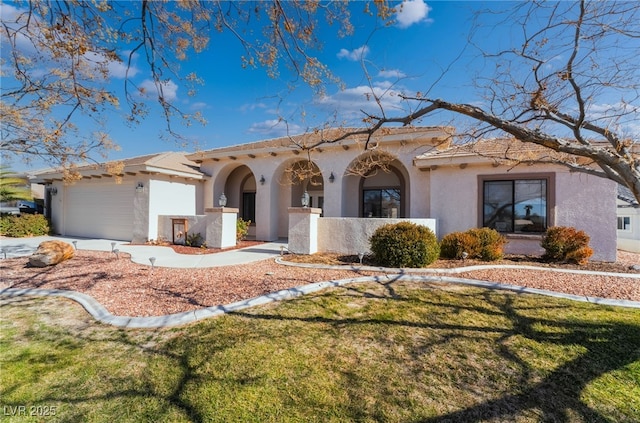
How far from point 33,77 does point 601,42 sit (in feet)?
40.7

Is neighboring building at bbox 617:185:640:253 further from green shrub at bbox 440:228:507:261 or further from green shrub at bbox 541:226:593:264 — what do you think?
green shrub at bbox 440:228:507:261

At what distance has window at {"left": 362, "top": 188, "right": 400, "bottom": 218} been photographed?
52.1 ft

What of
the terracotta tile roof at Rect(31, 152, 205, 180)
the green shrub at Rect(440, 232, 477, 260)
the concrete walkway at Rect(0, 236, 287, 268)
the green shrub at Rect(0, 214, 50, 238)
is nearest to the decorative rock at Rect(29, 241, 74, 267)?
the concrete walkway at Rect(0, 236, 287, 268)

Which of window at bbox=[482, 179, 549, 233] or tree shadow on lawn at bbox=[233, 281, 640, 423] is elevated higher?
window at bbox=[482, 179, 549, 233]

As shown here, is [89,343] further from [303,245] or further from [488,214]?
[488,214]

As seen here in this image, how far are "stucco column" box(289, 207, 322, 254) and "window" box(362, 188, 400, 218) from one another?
5228mm

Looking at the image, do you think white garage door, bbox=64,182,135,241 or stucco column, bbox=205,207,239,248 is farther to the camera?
white garage door, bbox=64,182,135,241

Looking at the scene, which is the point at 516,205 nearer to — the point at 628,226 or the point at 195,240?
the point at 628,226

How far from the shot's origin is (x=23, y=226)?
1775 centimetres

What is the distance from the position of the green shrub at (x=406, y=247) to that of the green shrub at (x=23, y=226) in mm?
21028

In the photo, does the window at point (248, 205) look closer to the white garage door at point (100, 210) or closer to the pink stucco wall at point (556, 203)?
the white garage door at point (100, 210)

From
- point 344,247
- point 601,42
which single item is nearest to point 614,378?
point 601,42

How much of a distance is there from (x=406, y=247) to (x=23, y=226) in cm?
2212

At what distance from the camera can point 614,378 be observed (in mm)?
3711
